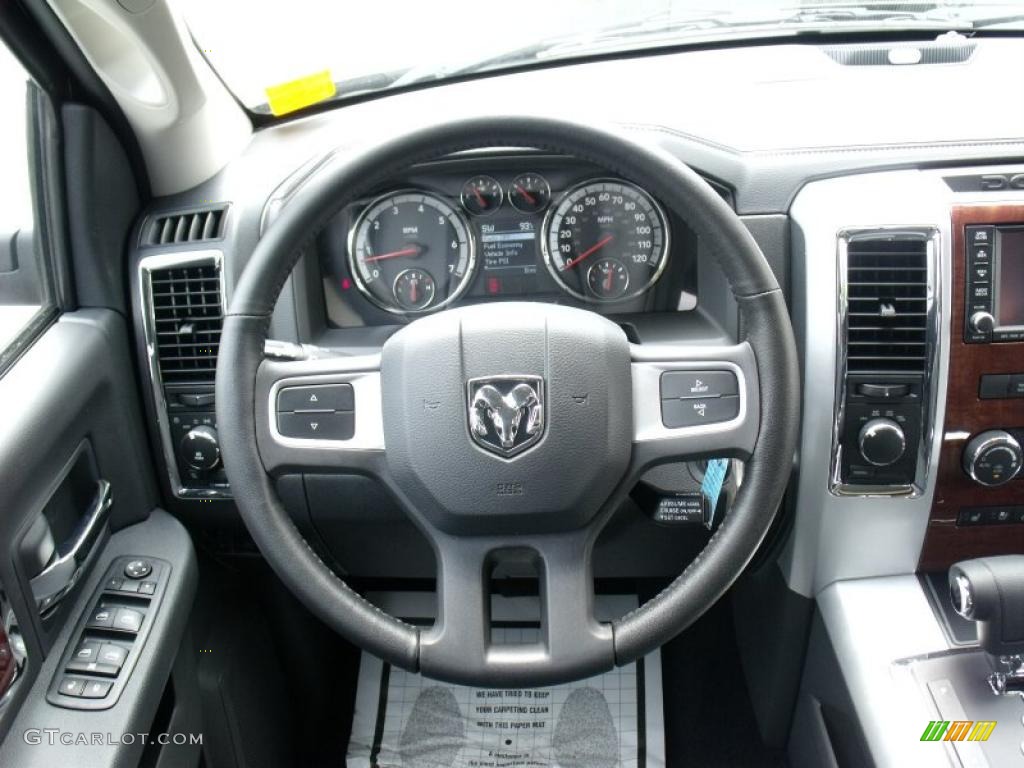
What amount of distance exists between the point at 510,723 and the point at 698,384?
1018mm

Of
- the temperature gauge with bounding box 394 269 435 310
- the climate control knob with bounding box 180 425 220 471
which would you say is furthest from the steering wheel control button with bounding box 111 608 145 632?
the temperature gauge with bounding box 394 269 435 310

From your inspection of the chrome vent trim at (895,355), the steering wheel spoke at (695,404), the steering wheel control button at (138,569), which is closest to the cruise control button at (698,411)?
the steering wheel spoke at (695,404)

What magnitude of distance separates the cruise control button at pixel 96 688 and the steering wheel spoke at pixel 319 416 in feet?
1.34

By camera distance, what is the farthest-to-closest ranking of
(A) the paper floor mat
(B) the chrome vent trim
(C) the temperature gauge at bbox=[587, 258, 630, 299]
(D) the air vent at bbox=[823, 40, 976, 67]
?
(A) the paper floor mat, (D) the air vent at bbox=[823, 40, 976, 67], (C) the temperature gauge at bbox=[587, 258, 630, 299], (B) the chrome vent trim

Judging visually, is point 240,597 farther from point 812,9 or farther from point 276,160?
point 812,9

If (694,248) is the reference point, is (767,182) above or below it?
above

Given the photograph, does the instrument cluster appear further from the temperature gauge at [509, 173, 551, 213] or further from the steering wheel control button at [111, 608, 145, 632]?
the steering wheel control button at [111, 608, 145, 632]

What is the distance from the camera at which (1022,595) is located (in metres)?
1.17

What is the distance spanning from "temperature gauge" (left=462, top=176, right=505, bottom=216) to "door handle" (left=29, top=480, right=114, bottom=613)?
2.27 ft

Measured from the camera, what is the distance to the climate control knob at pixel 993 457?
1.31 m

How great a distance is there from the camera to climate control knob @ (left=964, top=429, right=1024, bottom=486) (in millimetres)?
1311

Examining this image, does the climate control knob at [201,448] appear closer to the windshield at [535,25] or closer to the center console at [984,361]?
the windshield at [535,25]

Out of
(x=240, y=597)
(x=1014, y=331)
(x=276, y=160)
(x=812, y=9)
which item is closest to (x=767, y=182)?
(x=1014, y=331)

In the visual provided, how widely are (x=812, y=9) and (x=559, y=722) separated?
140cm
